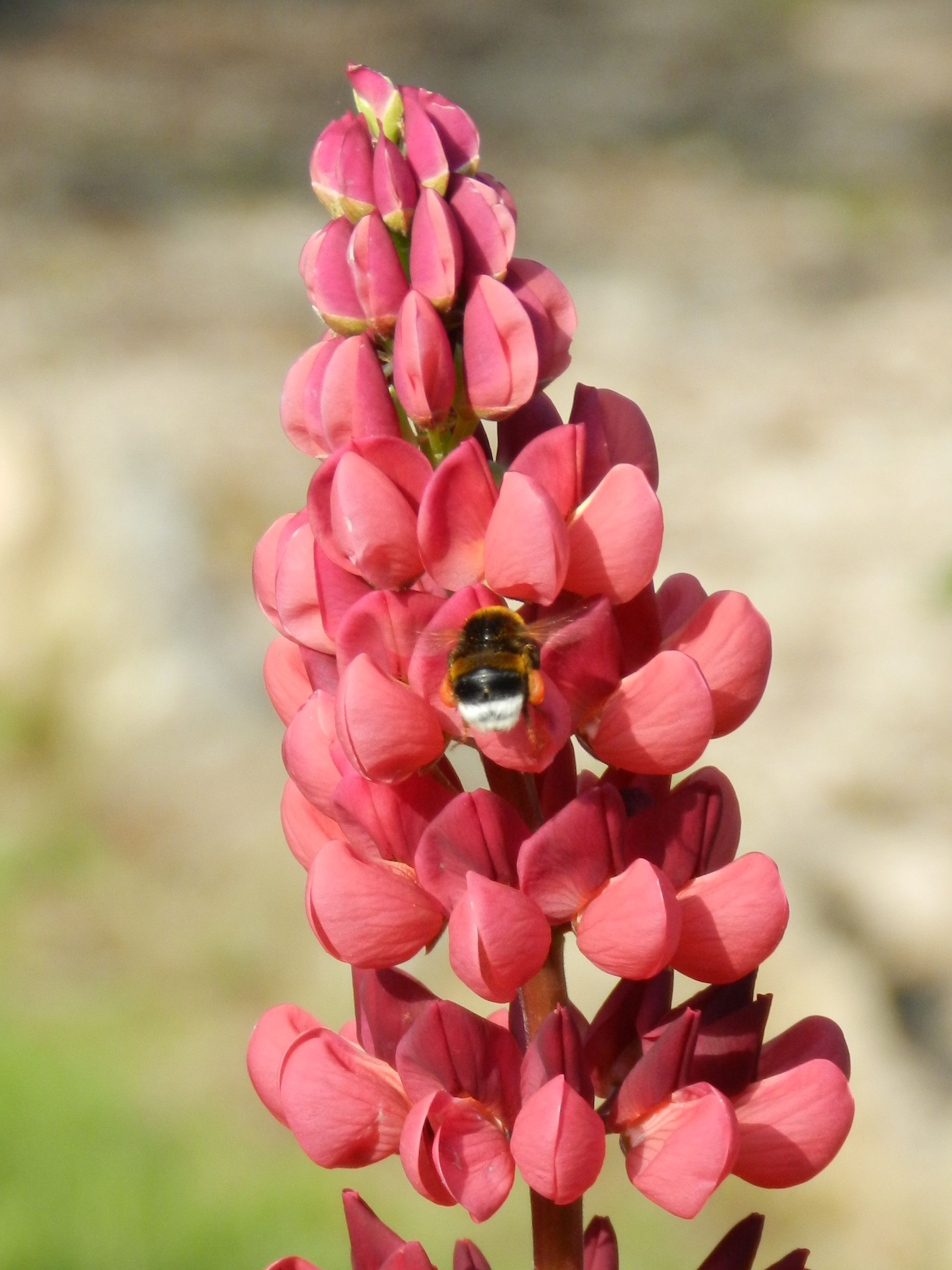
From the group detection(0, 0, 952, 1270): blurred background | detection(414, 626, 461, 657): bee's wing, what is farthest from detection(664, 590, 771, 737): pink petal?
detection(0, 0, 952, 1270): blurred background

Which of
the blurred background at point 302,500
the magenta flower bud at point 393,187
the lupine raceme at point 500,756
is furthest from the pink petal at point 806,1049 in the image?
the blurred background at point 302,500

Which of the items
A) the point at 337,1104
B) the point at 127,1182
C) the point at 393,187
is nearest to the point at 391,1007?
the point at 337,1104

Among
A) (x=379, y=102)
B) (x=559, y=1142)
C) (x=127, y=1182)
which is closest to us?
(x=559, y=1142)

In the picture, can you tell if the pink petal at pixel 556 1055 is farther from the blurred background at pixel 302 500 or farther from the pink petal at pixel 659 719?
the blurred background at pixel 302 500

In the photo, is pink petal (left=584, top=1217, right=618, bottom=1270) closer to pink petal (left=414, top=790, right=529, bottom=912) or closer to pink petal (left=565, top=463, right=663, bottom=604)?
pink petal (left=414, top=790, right=529, bottom=912)

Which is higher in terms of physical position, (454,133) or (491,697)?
(454,133)

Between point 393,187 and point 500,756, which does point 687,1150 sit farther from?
point 393,187
